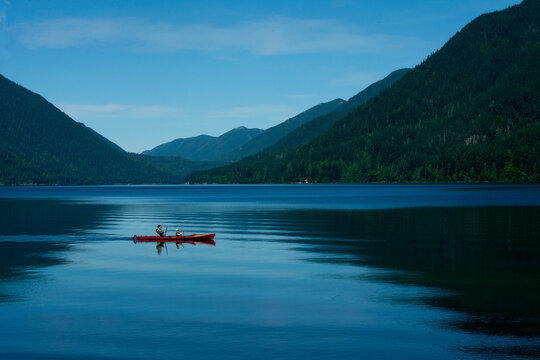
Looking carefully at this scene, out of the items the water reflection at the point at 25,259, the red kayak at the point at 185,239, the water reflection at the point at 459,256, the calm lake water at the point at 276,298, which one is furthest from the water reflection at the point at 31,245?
the water reflection at the point at 459,256

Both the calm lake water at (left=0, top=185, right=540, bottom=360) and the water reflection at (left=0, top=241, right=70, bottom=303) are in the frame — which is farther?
the water reflection at (left=0, top=241, right=70, bottom=303)

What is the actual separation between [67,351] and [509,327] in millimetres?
17429

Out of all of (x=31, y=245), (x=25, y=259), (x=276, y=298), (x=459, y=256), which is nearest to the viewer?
(x=276, y=298)

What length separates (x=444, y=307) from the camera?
2920 cm

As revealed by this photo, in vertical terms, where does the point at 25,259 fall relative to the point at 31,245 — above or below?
below

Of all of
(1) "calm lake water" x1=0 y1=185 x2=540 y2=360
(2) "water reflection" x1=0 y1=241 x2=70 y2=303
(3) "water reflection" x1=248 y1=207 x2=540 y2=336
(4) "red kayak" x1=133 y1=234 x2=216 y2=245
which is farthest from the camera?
(4) "red kayak" x1=133 y1=234 x2=216 y2=245

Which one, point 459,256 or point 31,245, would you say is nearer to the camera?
point 459,256

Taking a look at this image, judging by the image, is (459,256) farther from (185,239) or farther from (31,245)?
(31,245)

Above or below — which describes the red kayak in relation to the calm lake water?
above

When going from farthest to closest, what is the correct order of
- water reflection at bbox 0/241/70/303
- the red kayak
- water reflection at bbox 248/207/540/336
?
the red kayak → water reflection at bbox 0/241/70/303 → water reflection at bbox 248/207/540/336

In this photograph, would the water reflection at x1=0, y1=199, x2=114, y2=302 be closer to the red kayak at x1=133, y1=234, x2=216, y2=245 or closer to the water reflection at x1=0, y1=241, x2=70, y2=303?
the water reflection at x1=0, y1=241, x2=70, y2=303

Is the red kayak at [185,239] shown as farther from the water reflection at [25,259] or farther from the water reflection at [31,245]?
the water reflection at [25,259]

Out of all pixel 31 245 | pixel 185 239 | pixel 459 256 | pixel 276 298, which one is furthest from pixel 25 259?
pixel 459 256

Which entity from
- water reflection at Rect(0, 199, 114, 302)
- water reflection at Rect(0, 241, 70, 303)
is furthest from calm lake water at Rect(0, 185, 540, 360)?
water reflection at Rect(0, 199, 114, 302)
